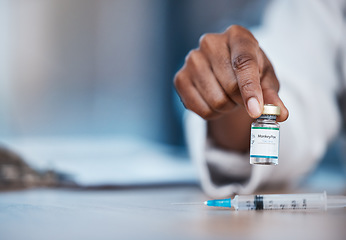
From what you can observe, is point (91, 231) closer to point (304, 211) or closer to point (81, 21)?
point (304, 211)

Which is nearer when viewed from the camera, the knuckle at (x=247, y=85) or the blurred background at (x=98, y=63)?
the knuckle at (x=247, y=85)

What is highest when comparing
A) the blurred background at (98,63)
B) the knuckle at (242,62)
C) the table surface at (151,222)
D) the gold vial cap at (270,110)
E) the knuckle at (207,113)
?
the blurred background at (98,63)

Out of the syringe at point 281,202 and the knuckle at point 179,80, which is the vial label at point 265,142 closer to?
the syringe at point 281,202

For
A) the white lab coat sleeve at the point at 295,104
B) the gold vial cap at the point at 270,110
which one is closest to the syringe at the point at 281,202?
the gold vial cap at the point at 270,110

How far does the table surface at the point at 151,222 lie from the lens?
0.38 meters

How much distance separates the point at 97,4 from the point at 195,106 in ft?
5.86

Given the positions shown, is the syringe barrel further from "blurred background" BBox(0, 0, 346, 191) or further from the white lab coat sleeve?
"blurred background" BBox(0, 0, 346, 191)

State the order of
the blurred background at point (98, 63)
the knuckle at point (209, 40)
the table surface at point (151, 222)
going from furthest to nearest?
the blurred background at point (98, 63) → the knuckle at point (209, 40) → the table surface at point (151, 222)

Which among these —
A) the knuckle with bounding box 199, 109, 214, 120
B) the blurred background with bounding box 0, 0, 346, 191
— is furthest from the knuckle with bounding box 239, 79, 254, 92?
the blurred background with bounding box 0, 0, 346, 191

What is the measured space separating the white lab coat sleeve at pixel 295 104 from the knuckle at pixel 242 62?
12.0 inches

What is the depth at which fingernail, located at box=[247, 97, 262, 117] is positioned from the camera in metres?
0.51

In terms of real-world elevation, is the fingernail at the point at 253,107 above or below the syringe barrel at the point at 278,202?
above

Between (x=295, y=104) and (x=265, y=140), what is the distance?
52 cm

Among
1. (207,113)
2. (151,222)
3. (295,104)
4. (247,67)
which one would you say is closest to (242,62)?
(247,67)
